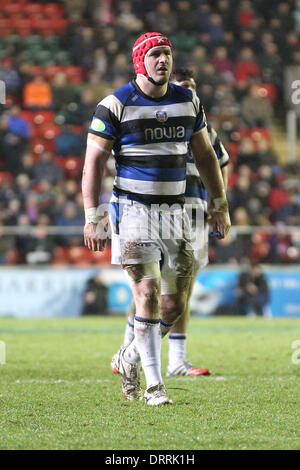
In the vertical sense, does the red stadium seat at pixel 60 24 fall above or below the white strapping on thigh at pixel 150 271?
above

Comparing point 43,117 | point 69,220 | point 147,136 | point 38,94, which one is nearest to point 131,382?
point 147,136

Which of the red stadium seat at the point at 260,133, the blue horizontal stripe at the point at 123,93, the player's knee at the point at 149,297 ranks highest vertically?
the blue horizontal stripe at the point at 123,93

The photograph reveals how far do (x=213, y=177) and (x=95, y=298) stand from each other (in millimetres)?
8935

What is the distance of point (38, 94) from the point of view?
59.7 ft

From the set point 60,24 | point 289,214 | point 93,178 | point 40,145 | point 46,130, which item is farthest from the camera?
point 60,24

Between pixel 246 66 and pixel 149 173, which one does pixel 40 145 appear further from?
pixel 149 173

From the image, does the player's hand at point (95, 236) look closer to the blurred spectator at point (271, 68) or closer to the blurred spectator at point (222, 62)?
the blurred spectator at point (222, 62)

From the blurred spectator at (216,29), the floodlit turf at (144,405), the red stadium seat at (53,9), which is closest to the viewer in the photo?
the floodlit turf at (144,405)

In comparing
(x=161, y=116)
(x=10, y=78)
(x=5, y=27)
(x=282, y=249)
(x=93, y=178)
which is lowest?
(x=282, y=249)

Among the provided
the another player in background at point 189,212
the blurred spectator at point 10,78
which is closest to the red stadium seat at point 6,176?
the blurred spectator at point 10,78

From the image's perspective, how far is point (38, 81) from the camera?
1822cm

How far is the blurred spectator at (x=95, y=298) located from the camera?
1472 cm

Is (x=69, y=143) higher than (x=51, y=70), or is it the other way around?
(x=51, y=70)
